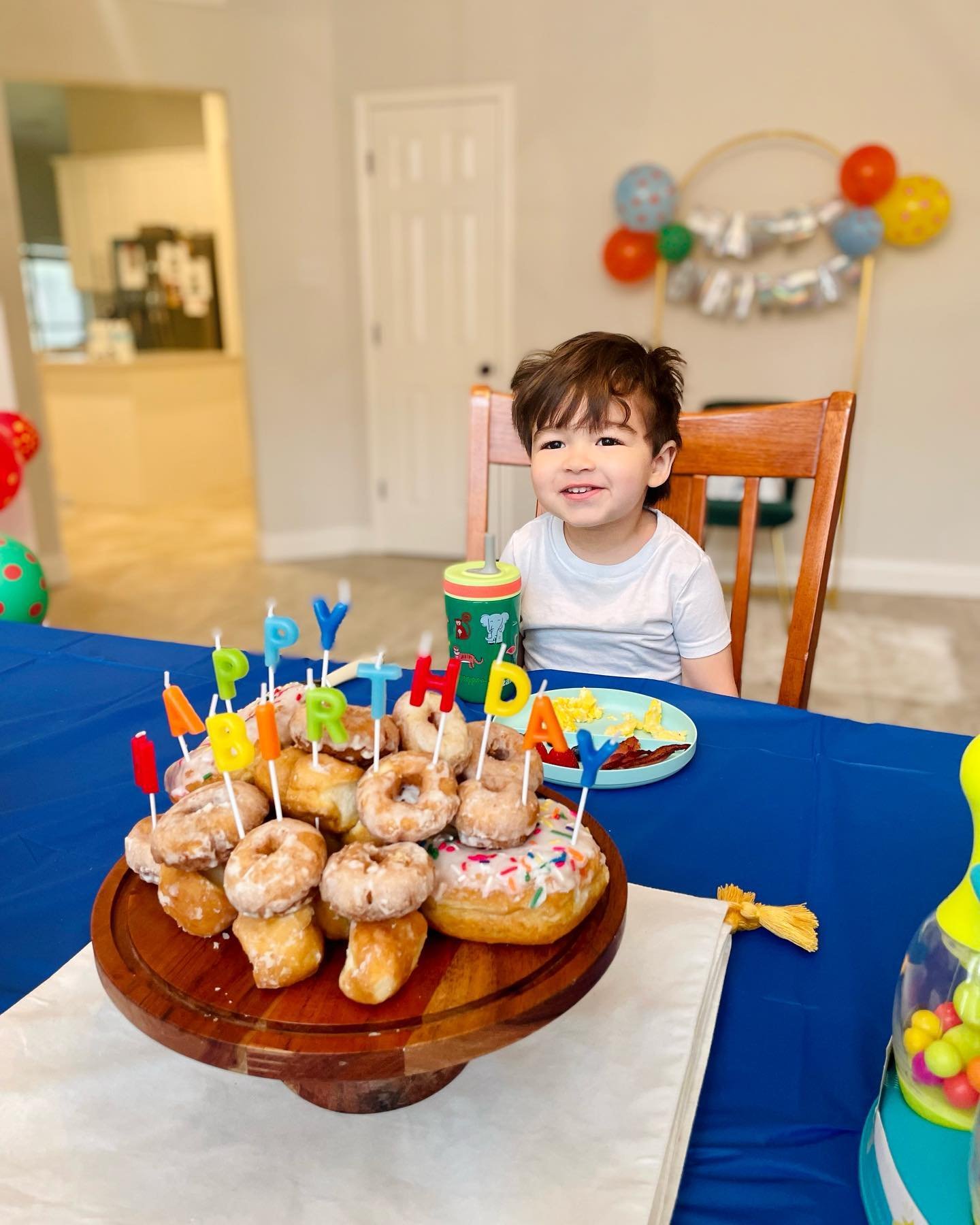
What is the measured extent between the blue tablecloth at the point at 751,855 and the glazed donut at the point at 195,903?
8.3 inches

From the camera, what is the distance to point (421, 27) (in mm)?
4230

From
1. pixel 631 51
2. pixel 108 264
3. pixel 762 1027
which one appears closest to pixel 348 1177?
pixel 762 1027

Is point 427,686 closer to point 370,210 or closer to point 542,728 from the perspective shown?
point 542,728

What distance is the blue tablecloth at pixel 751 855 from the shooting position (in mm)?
557

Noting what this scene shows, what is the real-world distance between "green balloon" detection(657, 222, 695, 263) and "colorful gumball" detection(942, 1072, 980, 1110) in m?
3.91

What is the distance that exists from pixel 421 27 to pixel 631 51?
3.13ft

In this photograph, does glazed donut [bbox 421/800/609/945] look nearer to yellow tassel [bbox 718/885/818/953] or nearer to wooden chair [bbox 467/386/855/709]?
yellow tassel [bbox 718/885/818/953]

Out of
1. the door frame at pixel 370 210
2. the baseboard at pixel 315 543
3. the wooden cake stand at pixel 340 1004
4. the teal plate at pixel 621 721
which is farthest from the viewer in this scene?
the baseboard at pixel 315 543

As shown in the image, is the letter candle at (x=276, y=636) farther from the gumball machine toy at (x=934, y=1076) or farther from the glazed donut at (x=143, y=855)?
the gumball machine toy at (x=934, y=1076)

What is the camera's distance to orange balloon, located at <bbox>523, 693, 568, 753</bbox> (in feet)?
1.98

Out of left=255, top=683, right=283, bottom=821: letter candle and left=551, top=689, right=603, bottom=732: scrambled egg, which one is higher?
left=255, top=683, right=283, bottom=821: letter candle

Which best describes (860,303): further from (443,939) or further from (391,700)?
(443,939)

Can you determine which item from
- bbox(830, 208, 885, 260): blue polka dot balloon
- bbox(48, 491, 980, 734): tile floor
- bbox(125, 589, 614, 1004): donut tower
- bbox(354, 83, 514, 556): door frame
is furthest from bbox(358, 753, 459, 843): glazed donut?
bbox(354, 83, 514, 556): door frame

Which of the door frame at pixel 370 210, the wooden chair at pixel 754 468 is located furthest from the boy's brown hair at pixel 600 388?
the door frame at pixel 370 210
